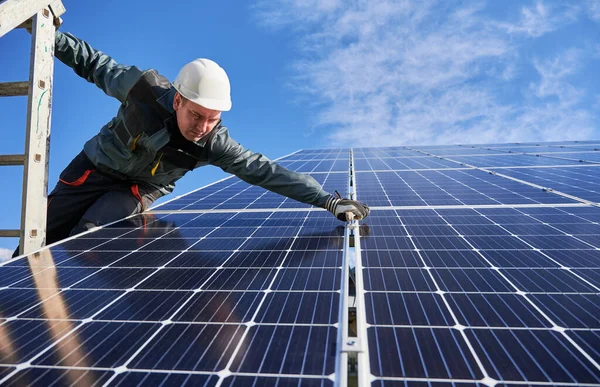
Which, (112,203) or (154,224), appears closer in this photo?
(154,224)

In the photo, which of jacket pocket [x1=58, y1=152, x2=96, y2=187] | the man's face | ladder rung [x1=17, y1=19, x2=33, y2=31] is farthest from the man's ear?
jacket pocket [x1=58, y1=152, x2=96, y2=187]

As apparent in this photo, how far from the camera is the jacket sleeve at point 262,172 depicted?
5102 millimetres

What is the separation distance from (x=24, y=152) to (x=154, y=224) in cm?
161

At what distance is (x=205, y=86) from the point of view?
14.5 feet

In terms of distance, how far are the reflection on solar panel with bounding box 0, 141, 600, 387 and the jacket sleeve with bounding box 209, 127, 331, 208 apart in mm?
335

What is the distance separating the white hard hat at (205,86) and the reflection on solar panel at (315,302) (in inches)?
57.7

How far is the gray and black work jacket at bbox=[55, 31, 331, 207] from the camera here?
496cm

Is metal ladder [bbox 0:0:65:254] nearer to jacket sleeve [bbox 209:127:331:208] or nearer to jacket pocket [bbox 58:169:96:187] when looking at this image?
jacket pocket [bbox 58:169:96:187]

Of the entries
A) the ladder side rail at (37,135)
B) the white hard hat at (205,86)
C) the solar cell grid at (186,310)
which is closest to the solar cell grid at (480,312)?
the solar cell grid at (186,310)

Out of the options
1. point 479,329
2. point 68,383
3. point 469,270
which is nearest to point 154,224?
point 68,383

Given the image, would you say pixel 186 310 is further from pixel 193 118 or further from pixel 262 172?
pixel 262 172

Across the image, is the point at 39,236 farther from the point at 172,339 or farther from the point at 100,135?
the point at 172,339

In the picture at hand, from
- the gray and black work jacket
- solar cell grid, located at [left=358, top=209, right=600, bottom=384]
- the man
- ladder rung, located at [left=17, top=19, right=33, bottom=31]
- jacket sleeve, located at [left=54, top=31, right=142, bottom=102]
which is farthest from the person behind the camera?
jacket sleeve, located at [left=54, top=31, right=142, bottom=102]

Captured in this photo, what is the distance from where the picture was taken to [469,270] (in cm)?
322
